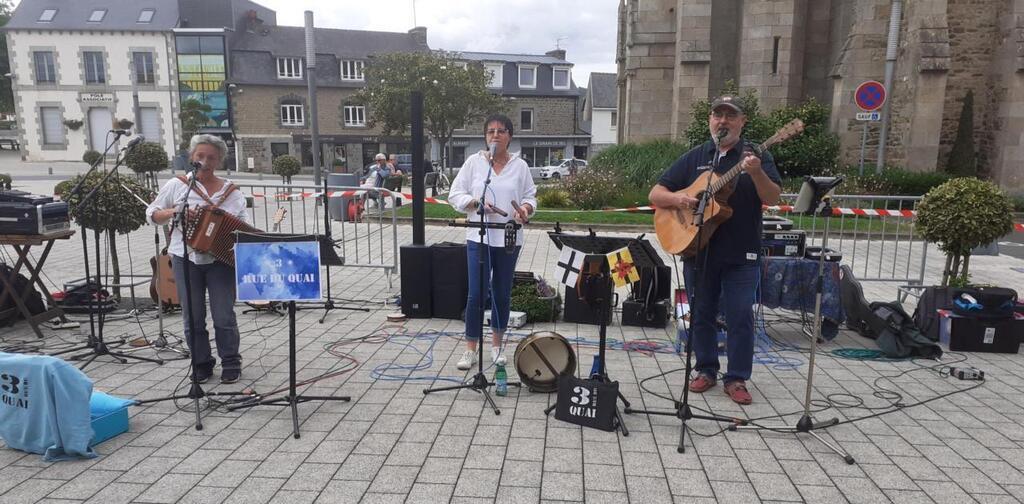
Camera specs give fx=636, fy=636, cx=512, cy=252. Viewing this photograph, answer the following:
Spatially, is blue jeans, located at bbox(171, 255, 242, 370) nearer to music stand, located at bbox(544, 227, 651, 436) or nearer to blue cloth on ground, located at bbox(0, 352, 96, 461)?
blue cloth on ground, located at bbox(0, 352, 96, 461)

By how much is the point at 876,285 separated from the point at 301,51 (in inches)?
1829

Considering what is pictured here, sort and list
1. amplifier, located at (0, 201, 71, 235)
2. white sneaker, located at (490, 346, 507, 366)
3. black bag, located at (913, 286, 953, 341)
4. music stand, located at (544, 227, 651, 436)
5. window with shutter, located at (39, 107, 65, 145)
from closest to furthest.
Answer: music stand, located at (544, 227, 651, 436) < white sneaker, located at (490, 346, 507, 366) < amplifier, located at (0, 201, 71, 235) < black bag, located at (913, 286, 953, 341) < window with shutter, located at (39, 107, 65, 145)

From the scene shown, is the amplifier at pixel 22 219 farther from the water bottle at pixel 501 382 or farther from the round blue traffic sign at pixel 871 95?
the round blue traffic sign at pixel 871 95

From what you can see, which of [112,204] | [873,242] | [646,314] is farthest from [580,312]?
[873,242]

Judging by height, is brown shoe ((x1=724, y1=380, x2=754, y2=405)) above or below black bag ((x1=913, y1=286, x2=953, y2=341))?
below

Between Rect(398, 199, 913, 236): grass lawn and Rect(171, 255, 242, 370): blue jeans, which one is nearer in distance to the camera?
Rect(171, 255, 242, 370): blue jeans

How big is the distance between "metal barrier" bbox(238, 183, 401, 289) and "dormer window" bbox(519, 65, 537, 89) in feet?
118

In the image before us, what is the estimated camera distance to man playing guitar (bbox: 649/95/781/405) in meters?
4.49

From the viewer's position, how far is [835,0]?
20078 mm

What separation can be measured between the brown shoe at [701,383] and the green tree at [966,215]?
142 inches

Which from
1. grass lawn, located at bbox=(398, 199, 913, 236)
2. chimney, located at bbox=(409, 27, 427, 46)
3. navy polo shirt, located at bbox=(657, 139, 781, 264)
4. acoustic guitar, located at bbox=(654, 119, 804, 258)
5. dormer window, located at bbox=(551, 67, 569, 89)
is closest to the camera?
acoustic guitar, located at bbox=(654, 119, 804, 258)

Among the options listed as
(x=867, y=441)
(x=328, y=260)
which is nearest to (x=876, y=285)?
(x=867, y=441)

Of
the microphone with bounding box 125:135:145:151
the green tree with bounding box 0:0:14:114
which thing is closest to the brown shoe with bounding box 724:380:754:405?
the microphone with bounding box 125:135:145:151

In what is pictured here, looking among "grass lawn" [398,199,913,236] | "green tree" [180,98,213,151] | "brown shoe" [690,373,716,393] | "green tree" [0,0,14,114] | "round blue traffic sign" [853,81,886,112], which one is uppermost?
"green tree" [0,0,14,114]
